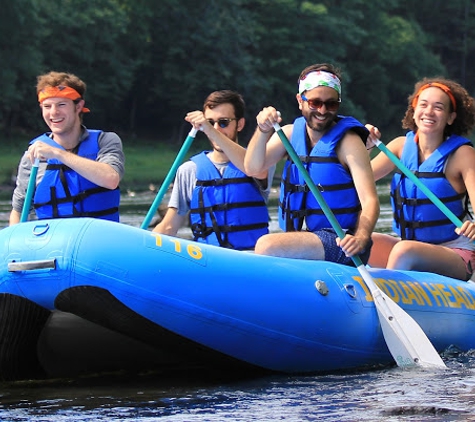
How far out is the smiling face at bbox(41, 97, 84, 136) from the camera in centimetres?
595

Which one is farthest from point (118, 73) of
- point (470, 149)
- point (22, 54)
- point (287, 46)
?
point (470, 149)

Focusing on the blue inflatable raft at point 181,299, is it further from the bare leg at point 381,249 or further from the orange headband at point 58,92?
the orange headband at point 58,92

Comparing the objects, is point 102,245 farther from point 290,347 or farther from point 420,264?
point 420,264

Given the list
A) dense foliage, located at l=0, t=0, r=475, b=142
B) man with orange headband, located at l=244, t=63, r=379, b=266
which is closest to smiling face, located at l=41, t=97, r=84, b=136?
man with orange headband, located at l=244, t=63, r=379, b=266

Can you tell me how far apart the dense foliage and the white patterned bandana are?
29.8m

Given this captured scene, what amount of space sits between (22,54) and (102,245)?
103ft

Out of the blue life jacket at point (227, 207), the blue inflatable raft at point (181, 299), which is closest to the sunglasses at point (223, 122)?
A: the blue life jacket at point (227, 207)

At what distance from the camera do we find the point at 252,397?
16.7 ft

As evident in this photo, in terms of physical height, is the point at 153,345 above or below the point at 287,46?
below

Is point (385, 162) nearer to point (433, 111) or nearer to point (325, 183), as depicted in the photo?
point (433, 111)

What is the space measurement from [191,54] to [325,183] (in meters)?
37.2

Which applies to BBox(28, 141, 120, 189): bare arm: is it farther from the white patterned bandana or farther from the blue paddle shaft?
the white patterned bandana

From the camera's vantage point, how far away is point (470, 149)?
249 inches

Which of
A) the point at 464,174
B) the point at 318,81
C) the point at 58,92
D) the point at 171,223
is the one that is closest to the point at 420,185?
the point at 464,174
